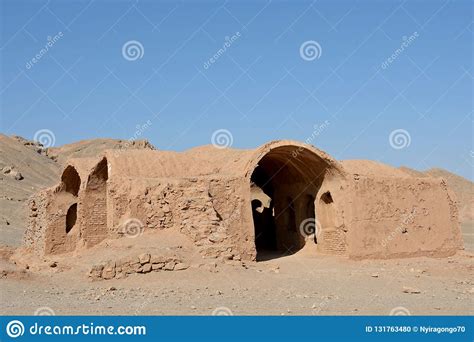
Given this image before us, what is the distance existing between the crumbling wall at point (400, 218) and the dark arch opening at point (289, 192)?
1.77m

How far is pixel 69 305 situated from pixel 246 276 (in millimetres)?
4134

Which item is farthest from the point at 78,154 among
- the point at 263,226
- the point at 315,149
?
the point at 315,149

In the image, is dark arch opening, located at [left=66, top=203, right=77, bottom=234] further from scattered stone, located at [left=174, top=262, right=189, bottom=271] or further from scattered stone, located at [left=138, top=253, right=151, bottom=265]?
scattered stone, located at [left=174, top=262, right=189, bottom=271]

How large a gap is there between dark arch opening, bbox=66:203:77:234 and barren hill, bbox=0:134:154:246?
5595 mm

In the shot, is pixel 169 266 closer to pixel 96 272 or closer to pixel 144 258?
pixel 144 258

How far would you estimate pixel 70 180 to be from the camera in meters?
20.5
